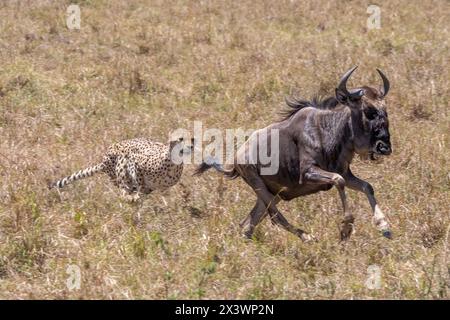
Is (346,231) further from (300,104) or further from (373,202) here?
(300,104)

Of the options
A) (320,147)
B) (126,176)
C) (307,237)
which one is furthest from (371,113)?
(126,176)

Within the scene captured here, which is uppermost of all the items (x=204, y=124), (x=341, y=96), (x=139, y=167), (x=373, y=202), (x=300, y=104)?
(x=341, y=96)

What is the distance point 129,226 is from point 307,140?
5.54ft

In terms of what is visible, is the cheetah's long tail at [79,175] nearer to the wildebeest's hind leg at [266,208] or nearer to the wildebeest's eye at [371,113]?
the wildebeest's hind leg at [266,208]

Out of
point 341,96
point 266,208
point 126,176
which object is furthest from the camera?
point 126,176

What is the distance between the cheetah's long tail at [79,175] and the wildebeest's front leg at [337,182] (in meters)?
2.64

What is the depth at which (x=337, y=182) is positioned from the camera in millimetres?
6438

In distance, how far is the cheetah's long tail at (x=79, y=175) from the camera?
26.2ft

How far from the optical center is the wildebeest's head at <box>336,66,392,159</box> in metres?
6.68

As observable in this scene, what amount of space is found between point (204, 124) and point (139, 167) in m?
2.43

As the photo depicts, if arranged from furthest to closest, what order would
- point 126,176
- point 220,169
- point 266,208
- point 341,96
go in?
point 126,176 → point 220,169 → point 266,208 → point 341,96

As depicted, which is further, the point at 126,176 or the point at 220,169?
the point at 126,176

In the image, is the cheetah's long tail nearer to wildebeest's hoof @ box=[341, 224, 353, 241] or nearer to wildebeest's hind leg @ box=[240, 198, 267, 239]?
wildebeest's hind leg @ box=[240, 198, 267, 239]
